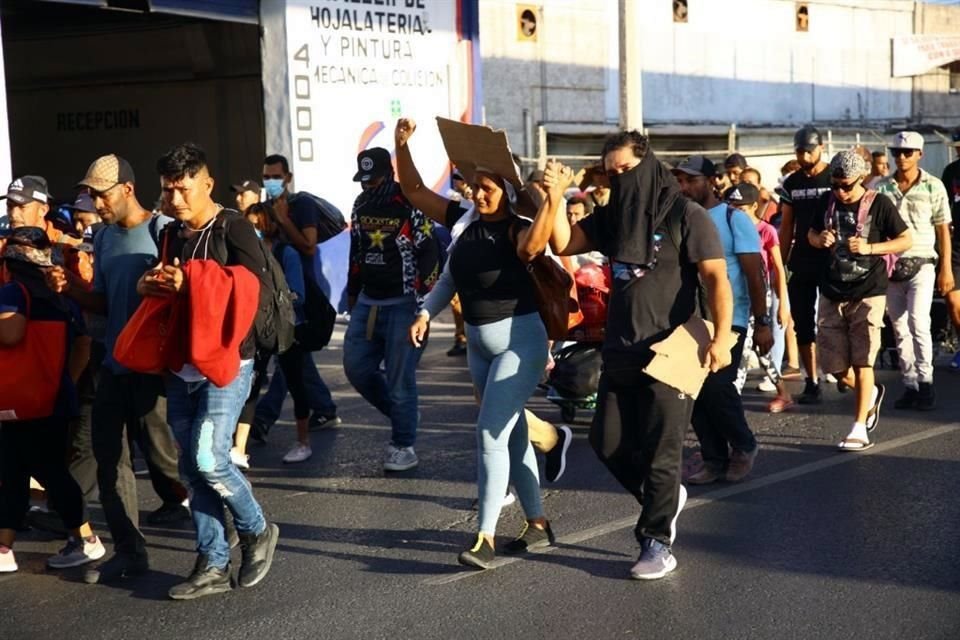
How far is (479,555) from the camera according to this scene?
5980 millimetres

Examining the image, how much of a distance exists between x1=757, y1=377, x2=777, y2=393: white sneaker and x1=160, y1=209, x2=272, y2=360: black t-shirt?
5.73 m

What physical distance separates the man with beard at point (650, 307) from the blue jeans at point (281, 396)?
3.52m

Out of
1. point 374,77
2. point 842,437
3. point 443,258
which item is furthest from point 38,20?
point 842,437

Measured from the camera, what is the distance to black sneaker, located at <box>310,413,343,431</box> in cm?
972

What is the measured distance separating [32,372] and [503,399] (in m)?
2.11

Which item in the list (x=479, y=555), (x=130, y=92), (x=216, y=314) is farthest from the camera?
(x=130, y=92)

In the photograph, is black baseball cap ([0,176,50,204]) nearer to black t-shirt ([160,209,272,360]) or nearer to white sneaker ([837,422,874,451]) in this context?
black t-shirt ([160,209,272,360])

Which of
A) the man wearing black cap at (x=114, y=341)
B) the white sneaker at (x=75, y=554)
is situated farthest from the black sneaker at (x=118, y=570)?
the white sneaker at (x=75, y=554)

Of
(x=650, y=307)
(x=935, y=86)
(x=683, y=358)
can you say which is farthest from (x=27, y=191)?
(x=935, y=86)

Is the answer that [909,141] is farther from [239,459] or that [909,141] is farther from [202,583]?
[202,583]

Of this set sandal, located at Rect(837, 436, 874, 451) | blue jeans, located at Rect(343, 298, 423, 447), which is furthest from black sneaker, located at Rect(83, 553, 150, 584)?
sandal, located at Rect(837, 436, 874, 451)

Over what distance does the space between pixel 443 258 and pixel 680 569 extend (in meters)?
3.10

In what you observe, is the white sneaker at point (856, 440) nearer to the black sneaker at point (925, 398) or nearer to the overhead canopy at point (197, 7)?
the black sneaker at point (925, 398)

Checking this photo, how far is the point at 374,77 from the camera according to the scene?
627 inches
